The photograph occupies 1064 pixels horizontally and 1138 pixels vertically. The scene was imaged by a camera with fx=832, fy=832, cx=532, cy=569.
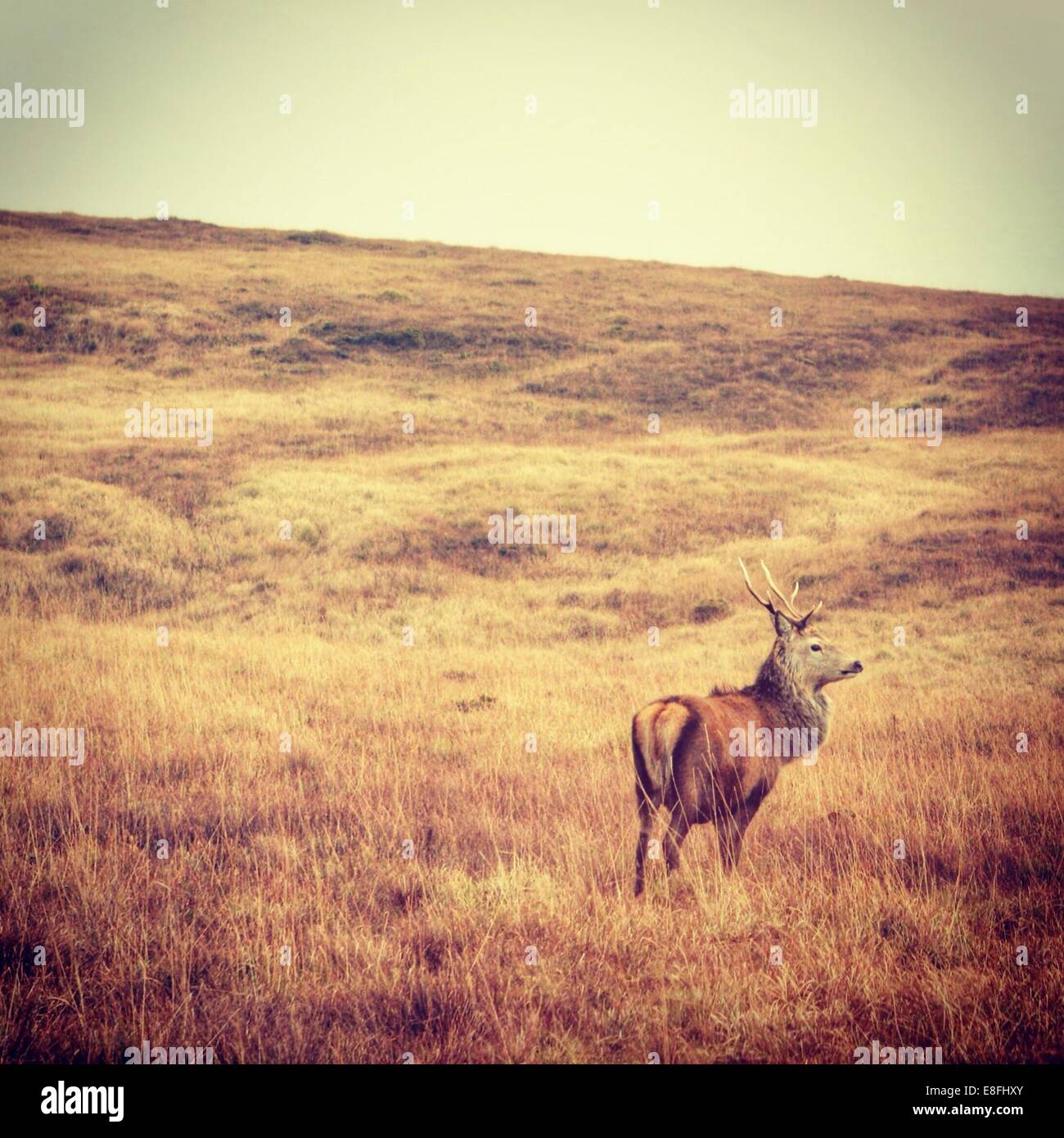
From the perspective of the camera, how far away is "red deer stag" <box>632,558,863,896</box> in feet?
16.4

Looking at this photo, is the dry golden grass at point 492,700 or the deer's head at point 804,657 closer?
the dry golden grass at point 492,700

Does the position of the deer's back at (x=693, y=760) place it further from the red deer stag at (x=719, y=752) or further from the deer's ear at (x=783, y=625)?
the deer's ear at (x=783, y=625)

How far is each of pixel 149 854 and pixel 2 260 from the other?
49.3 meters

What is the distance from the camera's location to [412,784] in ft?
22.1

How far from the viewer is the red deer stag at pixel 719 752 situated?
5.00 meters

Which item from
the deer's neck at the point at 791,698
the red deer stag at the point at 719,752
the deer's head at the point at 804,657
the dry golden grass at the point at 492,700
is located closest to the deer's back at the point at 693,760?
the red deer stag at the point at 719,752

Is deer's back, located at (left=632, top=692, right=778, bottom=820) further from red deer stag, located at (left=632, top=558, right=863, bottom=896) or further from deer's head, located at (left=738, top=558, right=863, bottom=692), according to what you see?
deer's head, located at (left=738, top=558, right=863, bottom=692)

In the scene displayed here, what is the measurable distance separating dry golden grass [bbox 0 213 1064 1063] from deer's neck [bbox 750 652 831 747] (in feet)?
2.60

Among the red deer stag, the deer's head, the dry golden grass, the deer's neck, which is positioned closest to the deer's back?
the red deer stag

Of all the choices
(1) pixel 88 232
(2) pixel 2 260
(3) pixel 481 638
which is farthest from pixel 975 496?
(1) pixel 88 232

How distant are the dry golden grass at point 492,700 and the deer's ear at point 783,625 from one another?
4.59ft

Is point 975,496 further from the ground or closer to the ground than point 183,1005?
further from the ground

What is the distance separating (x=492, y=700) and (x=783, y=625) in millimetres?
4861
